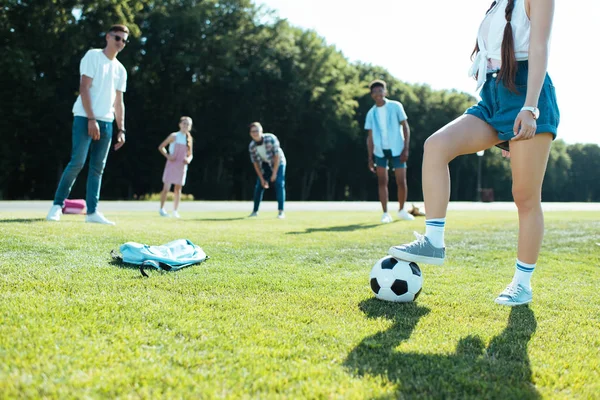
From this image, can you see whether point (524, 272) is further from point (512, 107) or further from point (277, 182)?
point (277, 182)

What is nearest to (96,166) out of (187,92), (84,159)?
(84,159)

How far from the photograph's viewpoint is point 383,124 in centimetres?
1005

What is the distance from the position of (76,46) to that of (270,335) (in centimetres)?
2942

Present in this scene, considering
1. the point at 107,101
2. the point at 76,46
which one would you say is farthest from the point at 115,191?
the point at 107,101

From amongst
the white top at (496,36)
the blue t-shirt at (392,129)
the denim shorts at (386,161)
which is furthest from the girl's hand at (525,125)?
the denim shorts at (386,161)

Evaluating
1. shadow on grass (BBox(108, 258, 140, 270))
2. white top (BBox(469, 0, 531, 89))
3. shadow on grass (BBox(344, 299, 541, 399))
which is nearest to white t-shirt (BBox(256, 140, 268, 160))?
shadow on grass (BBox(108, 258, 140, 270))

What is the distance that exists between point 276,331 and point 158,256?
1.91 metres

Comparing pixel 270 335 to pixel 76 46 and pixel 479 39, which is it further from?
pixel 76 46

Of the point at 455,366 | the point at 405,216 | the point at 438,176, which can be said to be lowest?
the point at 455,366

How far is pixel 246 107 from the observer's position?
3606 cm

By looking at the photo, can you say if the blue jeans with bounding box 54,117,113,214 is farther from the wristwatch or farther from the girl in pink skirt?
the wristwatch

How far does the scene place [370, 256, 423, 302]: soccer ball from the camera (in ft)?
11.5

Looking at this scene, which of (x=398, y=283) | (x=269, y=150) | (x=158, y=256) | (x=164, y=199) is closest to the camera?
(x=398, y=283)

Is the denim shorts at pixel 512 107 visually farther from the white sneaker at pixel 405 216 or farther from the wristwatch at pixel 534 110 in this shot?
the white sneaker at pixel 405 216
